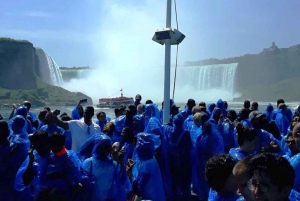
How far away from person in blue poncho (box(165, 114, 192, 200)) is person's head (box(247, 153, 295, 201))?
370 centimetres

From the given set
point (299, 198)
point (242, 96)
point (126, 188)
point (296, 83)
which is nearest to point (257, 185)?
point (299, 198)

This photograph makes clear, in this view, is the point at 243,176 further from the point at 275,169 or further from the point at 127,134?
the point at 127,134

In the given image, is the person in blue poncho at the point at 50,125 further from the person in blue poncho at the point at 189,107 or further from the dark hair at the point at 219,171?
the person in blue poncho at the point at 189,107

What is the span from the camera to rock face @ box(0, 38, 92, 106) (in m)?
65.6

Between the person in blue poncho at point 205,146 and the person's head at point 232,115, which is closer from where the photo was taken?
the person in blue poncho at point 205,146

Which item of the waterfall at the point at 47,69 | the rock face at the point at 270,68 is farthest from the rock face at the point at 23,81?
the rock face at the point at 270,68

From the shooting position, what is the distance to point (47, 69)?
88.0 meters

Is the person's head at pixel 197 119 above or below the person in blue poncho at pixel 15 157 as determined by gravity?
above

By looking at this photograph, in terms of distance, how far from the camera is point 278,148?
4328mm

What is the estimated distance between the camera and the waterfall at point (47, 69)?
86.3 metres

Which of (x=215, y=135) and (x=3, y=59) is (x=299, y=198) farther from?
(x=3, y=59)

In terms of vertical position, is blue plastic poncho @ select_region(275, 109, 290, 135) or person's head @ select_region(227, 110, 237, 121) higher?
person's head @ select_region(227, 110, 237, 121)

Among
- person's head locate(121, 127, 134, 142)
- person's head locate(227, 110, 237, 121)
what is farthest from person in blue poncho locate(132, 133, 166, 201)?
person's head locate(227, 110, 237, 121)

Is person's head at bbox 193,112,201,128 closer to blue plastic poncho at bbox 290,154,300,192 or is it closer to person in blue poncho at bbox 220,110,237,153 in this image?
person in blue poncho at bbox 220,110,237,153
